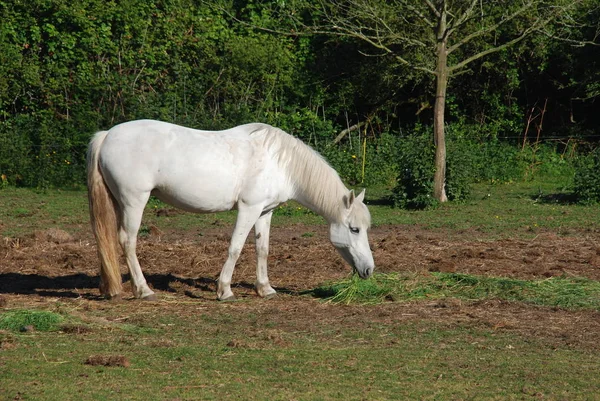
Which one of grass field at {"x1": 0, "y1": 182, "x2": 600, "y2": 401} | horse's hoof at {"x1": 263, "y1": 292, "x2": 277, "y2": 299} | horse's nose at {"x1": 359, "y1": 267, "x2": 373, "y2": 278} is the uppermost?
horse's nose at {"x1": 359, "y1": 267, "x2": 373, "y2": 278}

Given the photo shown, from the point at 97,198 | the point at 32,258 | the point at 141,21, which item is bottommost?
the point at 32,258

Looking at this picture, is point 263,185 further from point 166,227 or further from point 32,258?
point 166,227

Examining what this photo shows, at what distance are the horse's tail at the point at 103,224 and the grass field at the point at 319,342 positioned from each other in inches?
9.8

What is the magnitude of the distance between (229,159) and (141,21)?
504 inches

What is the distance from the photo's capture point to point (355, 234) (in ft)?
28.1

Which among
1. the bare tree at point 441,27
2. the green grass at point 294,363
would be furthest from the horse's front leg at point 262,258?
the bare tree at point 441,27

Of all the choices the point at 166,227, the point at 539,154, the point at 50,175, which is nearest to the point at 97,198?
the point at 166,227

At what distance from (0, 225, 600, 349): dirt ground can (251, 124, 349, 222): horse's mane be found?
909 millimetres

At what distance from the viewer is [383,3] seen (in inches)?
749

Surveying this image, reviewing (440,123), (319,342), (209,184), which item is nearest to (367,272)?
(209,184)

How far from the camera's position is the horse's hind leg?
823cm

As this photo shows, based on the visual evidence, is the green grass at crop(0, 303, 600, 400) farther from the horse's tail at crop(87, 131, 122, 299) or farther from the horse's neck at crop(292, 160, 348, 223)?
the horse's neck at crop(292, 160, 348, 223)

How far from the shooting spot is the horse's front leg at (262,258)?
8.65 metres

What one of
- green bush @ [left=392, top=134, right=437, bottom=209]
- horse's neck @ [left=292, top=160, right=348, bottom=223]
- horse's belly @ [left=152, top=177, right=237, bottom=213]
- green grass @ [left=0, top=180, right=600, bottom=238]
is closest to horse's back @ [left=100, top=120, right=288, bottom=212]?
horse's belly @ [left=152, top=177, right=237, bottom=213]
